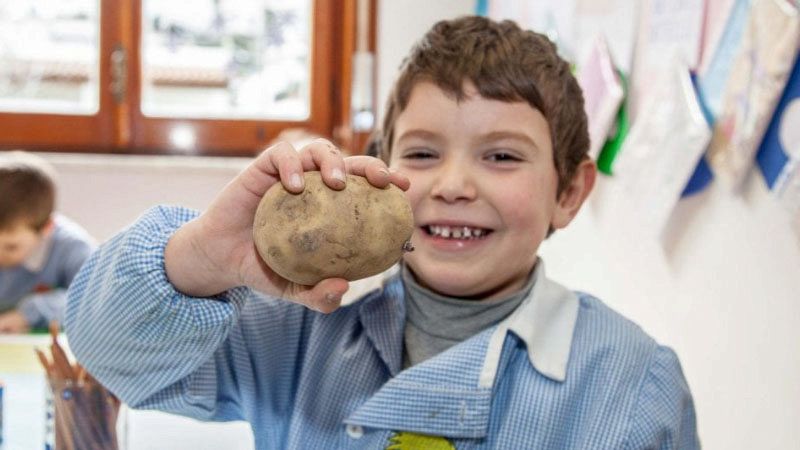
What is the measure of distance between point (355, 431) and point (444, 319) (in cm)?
15

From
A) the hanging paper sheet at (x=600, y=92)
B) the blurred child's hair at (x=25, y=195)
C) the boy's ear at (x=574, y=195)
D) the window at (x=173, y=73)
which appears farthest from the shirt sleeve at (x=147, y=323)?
the window at (x=173, y=73)

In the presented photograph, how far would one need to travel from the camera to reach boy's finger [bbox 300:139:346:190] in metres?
0.73

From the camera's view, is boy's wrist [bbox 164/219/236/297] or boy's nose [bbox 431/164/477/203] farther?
boy's nose [bbox 431/164/477/203]

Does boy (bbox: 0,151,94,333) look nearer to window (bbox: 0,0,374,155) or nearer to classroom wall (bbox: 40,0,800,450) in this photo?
window (bbox: 0,0,374,155)

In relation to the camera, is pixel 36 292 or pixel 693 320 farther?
pixel 36 292

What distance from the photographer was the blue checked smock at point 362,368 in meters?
0.86

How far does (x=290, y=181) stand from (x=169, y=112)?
2.56 m

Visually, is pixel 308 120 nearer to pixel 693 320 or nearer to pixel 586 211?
pixel 586 211

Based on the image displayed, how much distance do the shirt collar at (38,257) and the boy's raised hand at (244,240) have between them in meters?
1.63

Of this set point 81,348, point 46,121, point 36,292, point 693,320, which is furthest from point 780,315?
point 46,121

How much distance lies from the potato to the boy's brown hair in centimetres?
25

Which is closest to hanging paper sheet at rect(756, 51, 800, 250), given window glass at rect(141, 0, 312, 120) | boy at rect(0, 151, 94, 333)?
boy at rect(0, 151, 94, 333)

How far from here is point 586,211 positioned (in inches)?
78.8

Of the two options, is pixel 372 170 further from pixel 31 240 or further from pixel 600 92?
pixel 31 240
